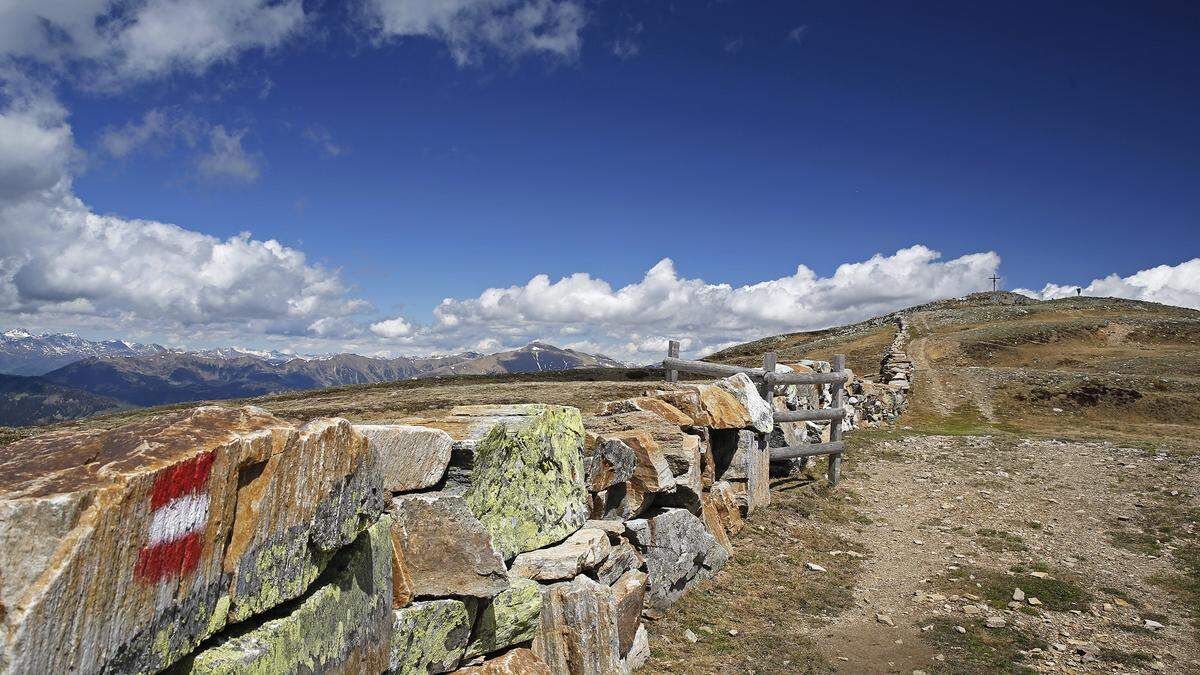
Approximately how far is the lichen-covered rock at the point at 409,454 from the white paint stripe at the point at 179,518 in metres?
2.21

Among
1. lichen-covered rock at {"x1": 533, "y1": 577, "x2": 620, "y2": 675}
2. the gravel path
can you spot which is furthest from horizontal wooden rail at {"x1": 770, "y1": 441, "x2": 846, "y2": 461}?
lichen-covered rock at {"x1": 533, "y1": 577, "x2": 620, "y2": 675}

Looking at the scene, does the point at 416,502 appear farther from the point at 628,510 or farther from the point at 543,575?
the point at 628,510

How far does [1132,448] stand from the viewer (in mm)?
21812

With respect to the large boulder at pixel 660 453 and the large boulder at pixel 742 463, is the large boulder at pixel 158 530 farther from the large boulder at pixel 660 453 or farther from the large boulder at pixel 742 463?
the large boulder at pixel 742 463

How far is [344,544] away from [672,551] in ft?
22.2

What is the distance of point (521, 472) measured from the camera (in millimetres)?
8195

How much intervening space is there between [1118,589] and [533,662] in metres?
11.4

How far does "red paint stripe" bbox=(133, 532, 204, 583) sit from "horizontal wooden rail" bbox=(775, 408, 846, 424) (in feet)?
49.7

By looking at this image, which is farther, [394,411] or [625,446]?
[394,411]

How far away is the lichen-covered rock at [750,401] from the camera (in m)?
15.1

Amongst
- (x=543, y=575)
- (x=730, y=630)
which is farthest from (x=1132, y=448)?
(x=543, y=575)

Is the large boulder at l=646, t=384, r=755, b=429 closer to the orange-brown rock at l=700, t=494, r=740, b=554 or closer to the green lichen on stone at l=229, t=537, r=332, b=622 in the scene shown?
the orange-brown rock at l=700, t=494, r=740, b=554

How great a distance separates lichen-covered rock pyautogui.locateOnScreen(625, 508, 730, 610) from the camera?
33.7 feet

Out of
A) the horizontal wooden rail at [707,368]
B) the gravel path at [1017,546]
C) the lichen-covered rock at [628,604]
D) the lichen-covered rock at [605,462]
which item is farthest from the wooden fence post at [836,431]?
the lichen-covered rock at [628,604]
